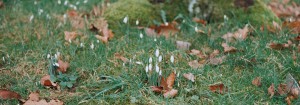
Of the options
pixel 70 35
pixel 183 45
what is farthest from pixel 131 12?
pixel 183 45

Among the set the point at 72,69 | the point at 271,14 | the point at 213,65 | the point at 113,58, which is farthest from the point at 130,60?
the point at 271,14

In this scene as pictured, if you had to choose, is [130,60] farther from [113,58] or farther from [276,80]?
[276,80]

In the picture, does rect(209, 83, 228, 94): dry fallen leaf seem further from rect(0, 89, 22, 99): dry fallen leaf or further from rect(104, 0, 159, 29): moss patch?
rect(104, 0, 159, 29): moss patch

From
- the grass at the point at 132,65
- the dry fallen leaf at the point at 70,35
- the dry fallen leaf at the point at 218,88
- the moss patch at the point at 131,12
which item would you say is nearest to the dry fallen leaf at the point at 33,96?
the grass at the point at 132,65

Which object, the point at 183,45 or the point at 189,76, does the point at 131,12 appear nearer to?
the point at 183,45

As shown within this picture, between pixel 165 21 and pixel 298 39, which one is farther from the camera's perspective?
pixel 165 21

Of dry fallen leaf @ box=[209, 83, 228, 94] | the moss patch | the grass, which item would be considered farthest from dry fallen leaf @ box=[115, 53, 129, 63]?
the moss patch

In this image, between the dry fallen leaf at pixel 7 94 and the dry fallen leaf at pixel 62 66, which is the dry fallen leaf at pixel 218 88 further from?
the dry fallen leaf at pixel 7 94

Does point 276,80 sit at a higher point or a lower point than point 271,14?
lower
